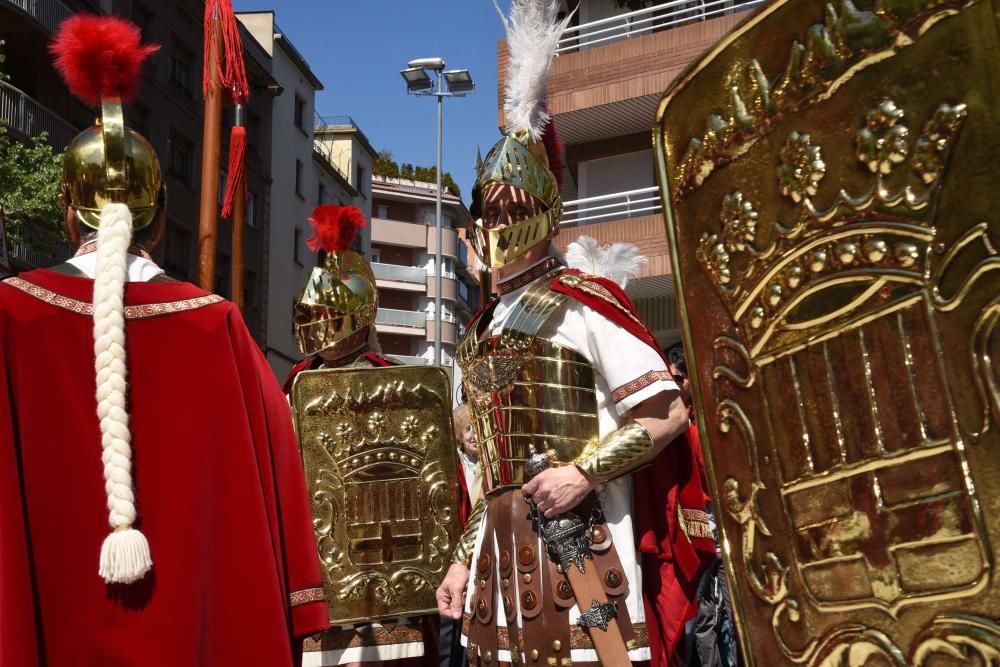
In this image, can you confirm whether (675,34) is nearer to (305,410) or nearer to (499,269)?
(305,410)

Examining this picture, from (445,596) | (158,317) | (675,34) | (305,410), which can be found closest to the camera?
(158,317)

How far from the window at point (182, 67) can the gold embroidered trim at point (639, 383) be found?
2746cm

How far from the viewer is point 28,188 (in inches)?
540

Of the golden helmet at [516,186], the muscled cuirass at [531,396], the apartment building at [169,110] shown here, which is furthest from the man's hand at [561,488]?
the apartment building at [169,110]

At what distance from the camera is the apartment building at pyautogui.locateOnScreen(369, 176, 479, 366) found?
207 feet

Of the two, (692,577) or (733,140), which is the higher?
(733,140)

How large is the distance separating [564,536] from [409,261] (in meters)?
63.0

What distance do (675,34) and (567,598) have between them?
18.3 m

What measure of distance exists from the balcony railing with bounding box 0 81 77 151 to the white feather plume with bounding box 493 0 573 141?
17746 millimetres

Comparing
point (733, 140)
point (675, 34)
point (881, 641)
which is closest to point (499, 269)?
point (733, 140)

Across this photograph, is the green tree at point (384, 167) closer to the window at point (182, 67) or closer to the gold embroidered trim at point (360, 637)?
the window at point (182, 67)

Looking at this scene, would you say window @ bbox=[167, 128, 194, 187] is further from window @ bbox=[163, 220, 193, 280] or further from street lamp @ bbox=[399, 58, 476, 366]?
street lamp @ bbox=[399, 58, 476, 366]

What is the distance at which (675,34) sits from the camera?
787 inches

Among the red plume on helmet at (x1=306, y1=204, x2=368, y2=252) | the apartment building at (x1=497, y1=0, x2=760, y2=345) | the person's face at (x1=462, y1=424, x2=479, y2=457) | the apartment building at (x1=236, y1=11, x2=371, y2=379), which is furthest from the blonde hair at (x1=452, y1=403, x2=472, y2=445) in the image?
the apartment building at (x1=236, y1=11, x2=371, y2=379)
